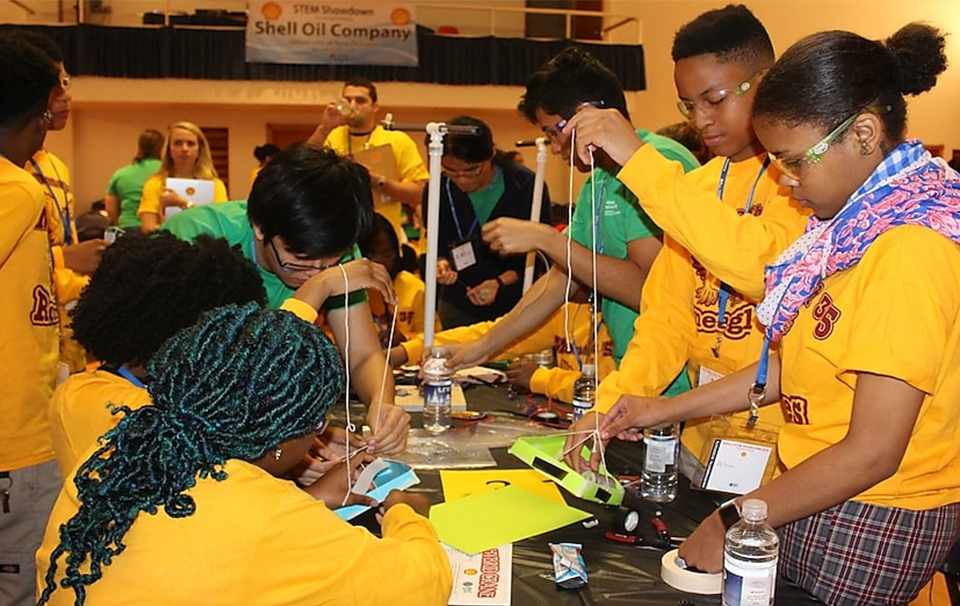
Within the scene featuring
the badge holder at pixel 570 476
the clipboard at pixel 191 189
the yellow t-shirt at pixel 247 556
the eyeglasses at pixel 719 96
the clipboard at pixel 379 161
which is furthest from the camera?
the clipboard at pixel 191 189

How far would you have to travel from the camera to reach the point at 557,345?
282cm

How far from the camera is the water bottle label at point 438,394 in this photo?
225cm

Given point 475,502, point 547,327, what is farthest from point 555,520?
point 547,327

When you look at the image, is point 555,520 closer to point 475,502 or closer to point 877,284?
Result: point 475,502

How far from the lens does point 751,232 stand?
60.4 inches

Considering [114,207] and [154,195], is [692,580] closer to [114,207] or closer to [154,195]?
[154,195]

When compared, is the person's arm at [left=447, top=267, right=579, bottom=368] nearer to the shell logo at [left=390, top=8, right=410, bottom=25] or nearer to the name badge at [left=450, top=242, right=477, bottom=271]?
the name badge at [left=450, top=242, right=477, bottom=271]

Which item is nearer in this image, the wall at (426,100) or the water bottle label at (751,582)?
the water bottle label at (751,582)

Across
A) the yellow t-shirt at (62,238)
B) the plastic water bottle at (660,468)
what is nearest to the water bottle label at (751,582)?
the plastic water bottle at (660,468)

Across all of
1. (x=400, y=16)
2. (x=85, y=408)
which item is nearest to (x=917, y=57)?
(x=85, y=408)

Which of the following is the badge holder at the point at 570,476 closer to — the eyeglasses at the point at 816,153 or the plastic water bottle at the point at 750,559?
the plastic water bottle at the point at 750,559

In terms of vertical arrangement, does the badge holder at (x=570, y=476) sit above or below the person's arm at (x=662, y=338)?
below

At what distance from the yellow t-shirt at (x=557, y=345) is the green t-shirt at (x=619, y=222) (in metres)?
0.08

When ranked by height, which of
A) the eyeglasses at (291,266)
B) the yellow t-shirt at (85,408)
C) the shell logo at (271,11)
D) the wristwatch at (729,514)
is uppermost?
the shell logo at (271,11)
